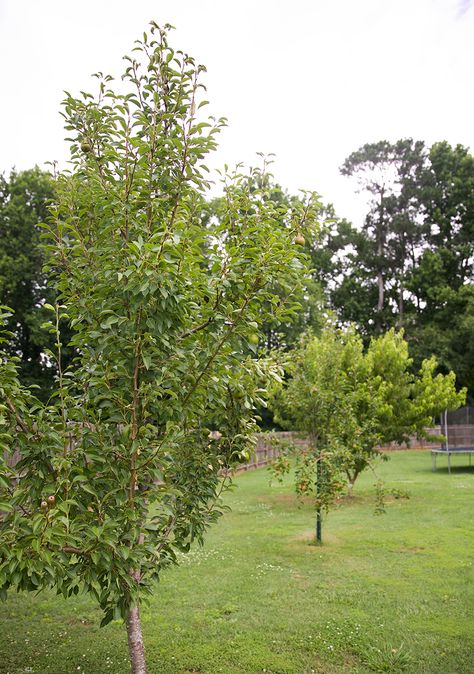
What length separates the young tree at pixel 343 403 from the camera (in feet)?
29.7

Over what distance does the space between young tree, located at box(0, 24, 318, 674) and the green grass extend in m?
2.04

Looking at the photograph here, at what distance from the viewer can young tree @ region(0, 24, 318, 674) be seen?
9.76ft

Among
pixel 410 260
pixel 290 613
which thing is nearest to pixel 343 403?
pixel 290 613

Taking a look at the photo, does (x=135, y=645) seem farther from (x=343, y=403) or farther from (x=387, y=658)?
(x=343, y=403)

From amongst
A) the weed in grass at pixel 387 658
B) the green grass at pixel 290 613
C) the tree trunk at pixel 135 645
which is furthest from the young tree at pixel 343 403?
the weed in grass at pixel 387 658

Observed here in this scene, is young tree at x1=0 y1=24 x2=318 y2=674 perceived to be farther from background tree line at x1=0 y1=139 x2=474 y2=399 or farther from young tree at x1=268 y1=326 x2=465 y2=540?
background tree line at x1=0 y1=139 x2=474 y2=399

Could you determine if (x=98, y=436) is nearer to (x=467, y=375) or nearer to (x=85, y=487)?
(x=85, y=487)

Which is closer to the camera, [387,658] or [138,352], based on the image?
[138,352]

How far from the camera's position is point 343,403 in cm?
992

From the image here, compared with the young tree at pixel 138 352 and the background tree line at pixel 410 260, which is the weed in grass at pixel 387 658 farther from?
the background tree line at pixel 410 260

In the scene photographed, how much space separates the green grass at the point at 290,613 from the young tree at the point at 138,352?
2.04m

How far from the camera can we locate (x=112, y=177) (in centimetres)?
357

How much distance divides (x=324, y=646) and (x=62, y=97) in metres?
5.27

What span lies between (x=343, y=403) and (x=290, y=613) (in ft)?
14.5
